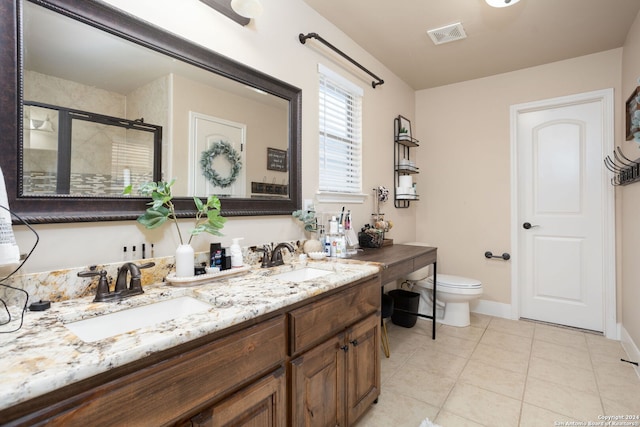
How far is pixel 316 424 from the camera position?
1.33 metres

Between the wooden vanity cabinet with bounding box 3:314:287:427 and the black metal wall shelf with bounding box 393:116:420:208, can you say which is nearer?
the wooden vanity cabinet with bounding box 3:314:287:427

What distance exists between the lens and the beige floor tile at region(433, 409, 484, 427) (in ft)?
5.65

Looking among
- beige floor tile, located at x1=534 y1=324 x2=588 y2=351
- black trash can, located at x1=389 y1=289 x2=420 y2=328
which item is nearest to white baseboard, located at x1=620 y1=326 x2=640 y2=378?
beige floor tile, located at x1=534 y1=324 x2=588 y2=351

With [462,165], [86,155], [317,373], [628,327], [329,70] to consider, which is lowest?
[628,327]

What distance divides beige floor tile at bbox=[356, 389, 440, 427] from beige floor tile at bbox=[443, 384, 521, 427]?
14 cm

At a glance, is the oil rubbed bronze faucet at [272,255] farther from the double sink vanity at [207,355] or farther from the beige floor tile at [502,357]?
the beige floor tile at [502,357]

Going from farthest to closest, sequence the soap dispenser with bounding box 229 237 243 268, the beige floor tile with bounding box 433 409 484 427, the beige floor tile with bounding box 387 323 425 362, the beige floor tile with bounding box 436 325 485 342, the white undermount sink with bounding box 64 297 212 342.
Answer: the beige floor tile with bounding box 436 325 485 342 → the beige floor tile with bounding box 387 323 425 362 → the beige floor tile with bounding box 433 409 484 427 → the soap dispenser with bounding box 229 237 243 268 → the white undermount sink with bounding box 64 297 212 342

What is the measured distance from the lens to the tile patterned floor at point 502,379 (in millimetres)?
1803

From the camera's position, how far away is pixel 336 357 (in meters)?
1.46

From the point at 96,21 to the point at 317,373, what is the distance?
1649mm

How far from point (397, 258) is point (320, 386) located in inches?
41.5

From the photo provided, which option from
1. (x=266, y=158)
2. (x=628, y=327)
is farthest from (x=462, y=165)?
(x=266, y=158)

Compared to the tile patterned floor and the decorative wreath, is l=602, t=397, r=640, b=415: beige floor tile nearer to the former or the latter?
the tile patterned floor

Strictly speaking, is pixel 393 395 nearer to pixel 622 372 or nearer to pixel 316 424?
pixel 316 424
